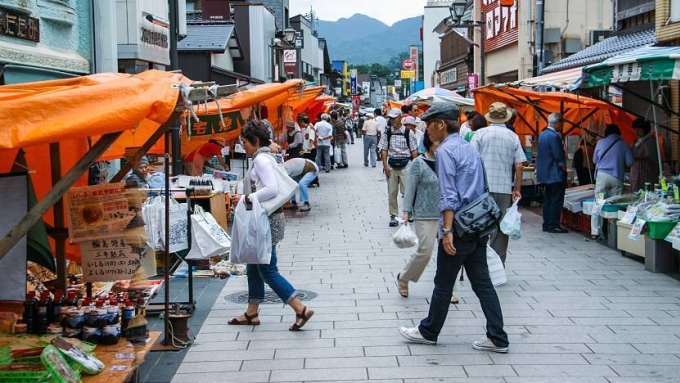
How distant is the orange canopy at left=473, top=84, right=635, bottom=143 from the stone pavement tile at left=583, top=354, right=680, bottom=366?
7.34 meters

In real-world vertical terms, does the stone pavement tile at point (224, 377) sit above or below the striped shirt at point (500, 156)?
below

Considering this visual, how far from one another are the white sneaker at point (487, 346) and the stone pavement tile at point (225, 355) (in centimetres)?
168

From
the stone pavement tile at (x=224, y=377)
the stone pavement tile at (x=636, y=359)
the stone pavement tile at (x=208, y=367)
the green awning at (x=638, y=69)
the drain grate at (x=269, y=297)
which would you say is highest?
the green awning at (x=638, y=69)

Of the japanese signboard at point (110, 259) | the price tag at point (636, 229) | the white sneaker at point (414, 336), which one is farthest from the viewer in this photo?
the price tag at point (636, 229)

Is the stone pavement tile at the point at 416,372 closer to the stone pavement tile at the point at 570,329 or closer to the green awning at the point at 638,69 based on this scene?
the stone pavement tile at the point at 570,329

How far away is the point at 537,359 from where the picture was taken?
247 inches

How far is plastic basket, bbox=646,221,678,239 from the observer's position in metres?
9.41

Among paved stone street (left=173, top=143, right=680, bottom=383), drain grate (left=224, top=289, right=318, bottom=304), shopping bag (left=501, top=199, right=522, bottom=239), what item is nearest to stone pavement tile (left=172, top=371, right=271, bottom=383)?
paved stone street (left=173, top=143, right=680, bottom=383)

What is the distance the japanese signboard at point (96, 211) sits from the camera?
585cm

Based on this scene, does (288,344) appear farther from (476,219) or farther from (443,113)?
(443,113)

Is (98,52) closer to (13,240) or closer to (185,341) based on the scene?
(185,341)

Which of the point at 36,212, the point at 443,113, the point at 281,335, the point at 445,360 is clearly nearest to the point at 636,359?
the point at 445,360

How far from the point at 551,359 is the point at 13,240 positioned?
4086 mm

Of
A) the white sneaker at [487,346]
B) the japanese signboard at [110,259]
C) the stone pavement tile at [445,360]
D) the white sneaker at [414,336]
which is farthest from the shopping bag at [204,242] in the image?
the white sneaker at [487,346]
